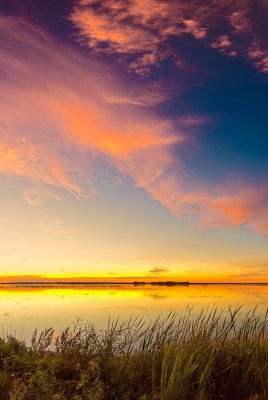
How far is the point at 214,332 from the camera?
11008 mm

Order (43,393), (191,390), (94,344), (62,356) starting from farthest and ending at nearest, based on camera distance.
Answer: (94,344)
(62,356)
(191,390)
(43,393)

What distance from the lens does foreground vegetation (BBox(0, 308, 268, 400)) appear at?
24.7 ft

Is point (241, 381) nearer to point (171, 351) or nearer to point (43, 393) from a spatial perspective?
point (171, 351)

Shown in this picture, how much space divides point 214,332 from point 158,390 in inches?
124

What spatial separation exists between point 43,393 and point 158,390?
2.16 m

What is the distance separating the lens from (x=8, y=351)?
1034 cm

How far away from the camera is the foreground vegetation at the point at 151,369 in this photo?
7.54m

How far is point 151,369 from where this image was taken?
905 centimetres

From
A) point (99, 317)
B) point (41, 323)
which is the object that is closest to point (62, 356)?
point (41, 323)

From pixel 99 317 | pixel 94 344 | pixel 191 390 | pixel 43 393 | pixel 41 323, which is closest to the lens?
pixel 43 393

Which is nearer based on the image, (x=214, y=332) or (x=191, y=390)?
(x=191, y=390)

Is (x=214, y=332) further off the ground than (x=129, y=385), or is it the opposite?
(x=214, y=332)

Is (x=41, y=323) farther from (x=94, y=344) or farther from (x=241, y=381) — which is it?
(x=241, y=381)

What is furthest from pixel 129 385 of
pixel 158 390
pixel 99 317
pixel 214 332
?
pixel 99 317
